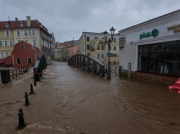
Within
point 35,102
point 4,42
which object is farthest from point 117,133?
point 4,42

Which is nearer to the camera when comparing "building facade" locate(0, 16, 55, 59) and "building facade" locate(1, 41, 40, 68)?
"building facade" locate(1, 41, 40, 68)

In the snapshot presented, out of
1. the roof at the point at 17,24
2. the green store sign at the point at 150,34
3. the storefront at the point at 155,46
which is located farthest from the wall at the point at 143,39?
the roof at the point at 17,24

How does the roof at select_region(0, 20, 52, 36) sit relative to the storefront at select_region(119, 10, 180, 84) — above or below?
above

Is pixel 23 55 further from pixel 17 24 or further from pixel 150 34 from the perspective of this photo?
pixel 150 34

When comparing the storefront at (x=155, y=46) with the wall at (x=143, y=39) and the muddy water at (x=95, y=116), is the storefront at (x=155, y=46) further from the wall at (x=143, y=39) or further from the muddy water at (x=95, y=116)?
the muddy water at (x=95, y=116)

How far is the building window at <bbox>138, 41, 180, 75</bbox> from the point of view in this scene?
358 inches

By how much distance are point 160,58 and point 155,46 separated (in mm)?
1036

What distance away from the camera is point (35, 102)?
607 cm

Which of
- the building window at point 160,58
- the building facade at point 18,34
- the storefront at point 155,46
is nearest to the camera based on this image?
the storefront at point 155,46

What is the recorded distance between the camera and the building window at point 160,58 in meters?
9.09

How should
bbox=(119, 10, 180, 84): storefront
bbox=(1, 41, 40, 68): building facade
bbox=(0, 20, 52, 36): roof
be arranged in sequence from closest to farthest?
bbox=(119, 10, 180, 84): storefront → bbox=(1, 41, 40, 68): building facade → bbox=(0, 20, 52, 36): roof

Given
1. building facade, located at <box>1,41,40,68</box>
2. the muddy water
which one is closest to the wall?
the muddy water

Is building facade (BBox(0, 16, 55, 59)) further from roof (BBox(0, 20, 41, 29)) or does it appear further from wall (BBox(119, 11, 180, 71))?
wall (BBox(119, 11, 180, 71))

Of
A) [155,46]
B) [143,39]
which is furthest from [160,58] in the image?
[143,39]
